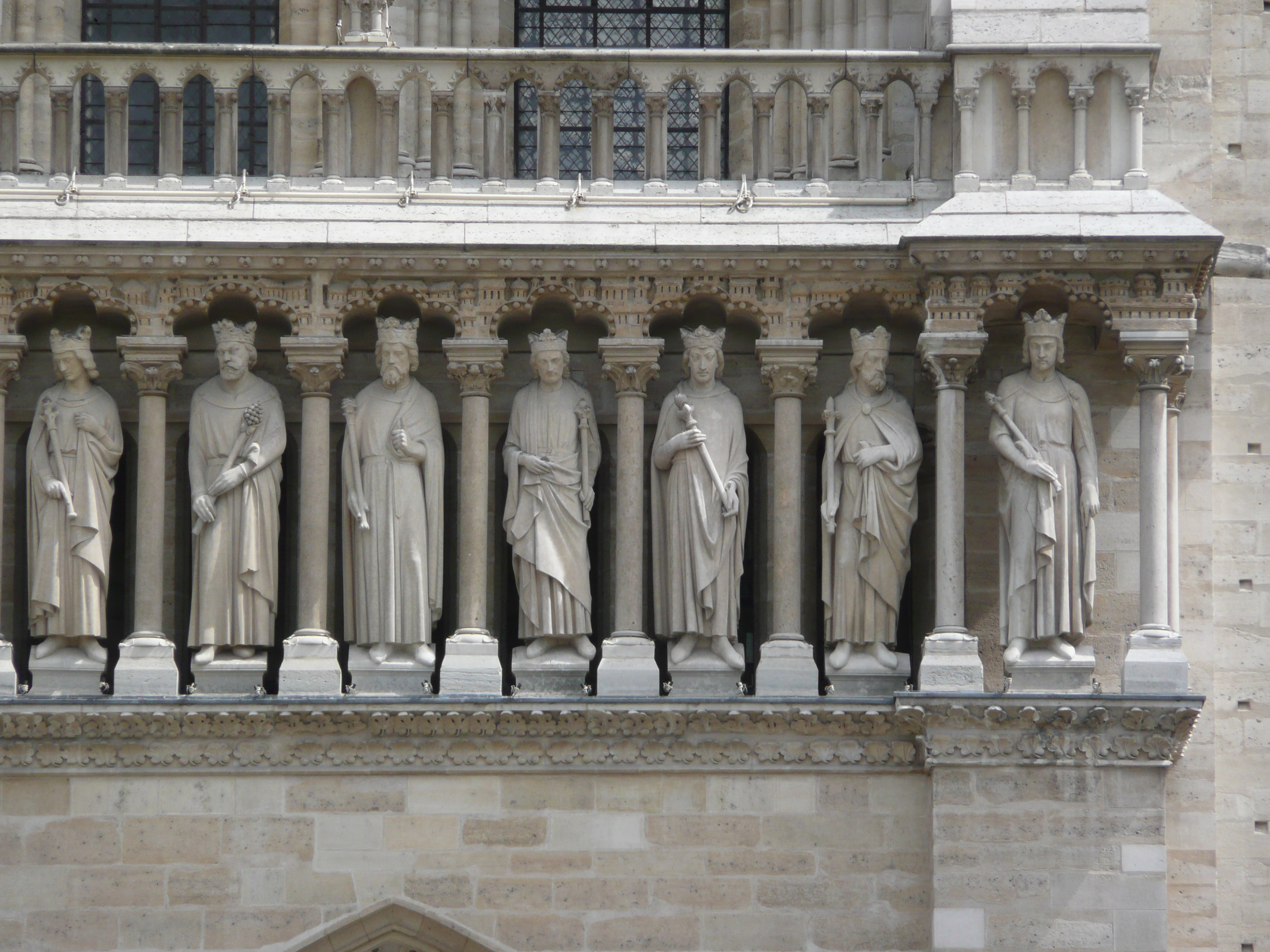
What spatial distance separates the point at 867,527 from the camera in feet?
61.8

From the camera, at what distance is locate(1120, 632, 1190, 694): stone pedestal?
18.5 m

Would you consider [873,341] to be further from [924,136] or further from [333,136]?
[333,136]

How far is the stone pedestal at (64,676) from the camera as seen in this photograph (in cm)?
1898

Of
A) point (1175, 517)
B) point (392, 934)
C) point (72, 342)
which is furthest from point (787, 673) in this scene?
point (72, 342)

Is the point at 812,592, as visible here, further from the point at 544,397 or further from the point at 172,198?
the point at 172,198

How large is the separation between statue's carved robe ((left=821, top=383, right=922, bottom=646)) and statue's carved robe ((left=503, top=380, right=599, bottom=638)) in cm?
139

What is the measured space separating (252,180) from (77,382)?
1.58 meters

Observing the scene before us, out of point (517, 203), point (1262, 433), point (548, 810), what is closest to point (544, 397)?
point (517, 203)

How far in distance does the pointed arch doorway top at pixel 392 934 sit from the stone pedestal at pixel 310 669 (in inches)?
49.1

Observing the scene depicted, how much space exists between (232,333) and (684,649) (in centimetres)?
318

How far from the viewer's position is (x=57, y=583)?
18938 mm

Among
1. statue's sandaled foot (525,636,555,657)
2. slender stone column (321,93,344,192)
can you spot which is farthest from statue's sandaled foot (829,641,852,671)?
slender stone column (321,93,344,192)

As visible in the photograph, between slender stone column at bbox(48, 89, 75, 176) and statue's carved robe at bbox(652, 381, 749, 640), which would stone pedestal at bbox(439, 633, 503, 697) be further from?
slender stone column at bbox(48, 89, 75, 176)

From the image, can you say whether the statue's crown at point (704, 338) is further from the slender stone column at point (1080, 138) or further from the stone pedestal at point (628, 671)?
the slender stone column at point (1080, 138)
